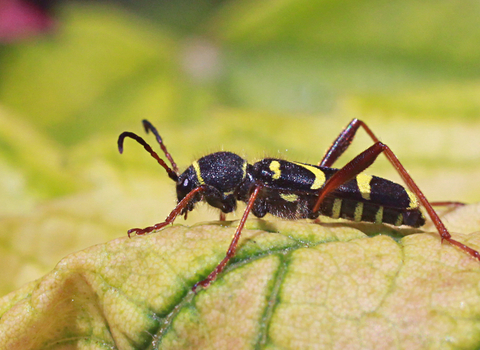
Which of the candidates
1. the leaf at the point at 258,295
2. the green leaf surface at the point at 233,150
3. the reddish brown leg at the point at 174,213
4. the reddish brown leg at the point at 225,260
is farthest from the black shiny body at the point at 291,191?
the reddish brown leg at the point at 225,260

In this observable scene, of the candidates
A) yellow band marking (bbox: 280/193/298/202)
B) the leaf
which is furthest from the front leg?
the leaf

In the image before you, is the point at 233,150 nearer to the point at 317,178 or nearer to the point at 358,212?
the point at 317,178

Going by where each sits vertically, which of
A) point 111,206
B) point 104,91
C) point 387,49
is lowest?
point 111,206

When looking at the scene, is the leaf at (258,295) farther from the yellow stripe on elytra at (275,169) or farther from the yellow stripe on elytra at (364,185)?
the yellow stripe on elytra at (275,169)

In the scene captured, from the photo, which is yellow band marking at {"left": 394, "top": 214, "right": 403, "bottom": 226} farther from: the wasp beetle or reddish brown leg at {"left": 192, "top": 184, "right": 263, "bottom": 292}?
reddish brown leg at {"left": 192, "top": 184, "right": 263, "bottom": 292}

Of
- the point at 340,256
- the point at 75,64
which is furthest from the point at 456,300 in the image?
the point at 75,64

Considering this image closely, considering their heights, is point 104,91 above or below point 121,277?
above

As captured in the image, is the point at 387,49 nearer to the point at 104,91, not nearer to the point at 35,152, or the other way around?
the point at 104,91

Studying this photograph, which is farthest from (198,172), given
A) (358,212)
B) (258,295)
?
(258,295)
